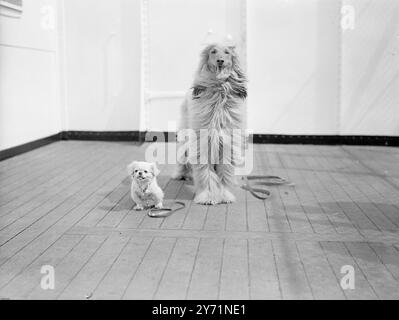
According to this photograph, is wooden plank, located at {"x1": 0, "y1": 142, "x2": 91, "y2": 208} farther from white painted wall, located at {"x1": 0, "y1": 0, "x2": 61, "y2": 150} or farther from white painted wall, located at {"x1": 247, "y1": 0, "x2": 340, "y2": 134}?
white painted wall, located at {"x1": 247, "y1": 0, "x2": 340, "y2": 134}

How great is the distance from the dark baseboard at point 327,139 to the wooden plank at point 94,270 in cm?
479

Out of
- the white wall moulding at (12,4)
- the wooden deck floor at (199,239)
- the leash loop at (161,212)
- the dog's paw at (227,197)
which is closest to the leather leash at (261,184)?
the wooden deck floor at (199,239)

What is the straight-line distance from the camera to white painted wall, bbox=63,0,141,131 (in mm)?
8547

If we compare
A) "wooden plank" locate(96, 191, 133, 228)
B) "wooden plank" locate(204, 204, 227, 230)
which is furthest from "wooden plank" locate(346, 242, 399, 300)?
"wooden plank" locate(96, 191, 133, 228)

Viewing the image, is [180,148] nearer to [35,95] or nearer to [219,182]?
[219,182]

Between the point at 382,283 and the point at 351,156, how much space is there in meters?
4.42

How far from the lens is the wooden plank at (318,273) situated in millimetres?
3137

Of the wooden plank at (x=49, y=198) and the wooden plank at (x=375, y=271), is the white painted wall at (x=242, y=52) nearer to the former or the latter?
the wooden plank at (x=49, y=198)

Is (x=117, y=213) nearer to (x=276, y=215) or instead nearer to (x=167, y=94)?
(x=276, y=215)

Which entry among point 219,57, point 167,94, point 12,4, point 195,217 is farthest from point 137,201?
point 167,94

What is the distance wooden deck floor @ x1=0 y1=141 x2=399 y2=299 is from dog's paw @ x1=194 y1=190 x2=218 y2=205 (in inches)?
3.7
